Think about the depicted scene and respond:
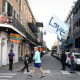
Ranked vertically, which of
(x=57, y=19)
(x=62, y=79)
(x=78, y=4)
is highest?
(x=78, y=4)

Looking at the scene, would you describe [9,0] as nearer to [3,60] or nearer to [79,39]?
[3,60]

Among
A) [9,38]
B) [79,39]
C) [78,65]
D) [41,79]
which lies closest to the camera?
[41,79]

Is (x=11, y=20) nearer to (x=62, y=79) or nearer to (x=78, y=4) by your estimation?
(x=62, y=79)

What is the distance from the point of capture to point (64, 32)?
20.2m

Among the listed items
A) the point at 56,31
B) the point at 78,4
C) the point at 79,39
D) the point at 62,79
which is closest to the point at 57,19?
the point at 56,31

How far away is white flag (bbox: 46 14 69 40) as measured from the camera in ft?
64.9

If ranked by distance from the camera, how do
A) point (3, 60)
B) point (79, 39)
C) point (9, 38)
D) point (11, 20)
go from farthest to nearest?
point (79, 39)
point (9, 38)
point (3, 60)
point (11, 20)

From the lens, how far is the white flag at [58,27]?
1978 centimetres

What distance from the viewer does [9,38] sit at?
77.8 feet

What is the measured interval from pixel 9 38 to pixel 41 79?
44.5ft

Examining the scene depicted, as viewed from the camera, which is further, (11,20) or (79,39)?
(79,39)

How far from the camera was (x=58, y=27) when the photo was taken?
20281mm

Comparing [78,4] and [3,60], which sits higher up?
[78,4]

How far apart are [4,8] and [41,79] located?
11.1 metres
